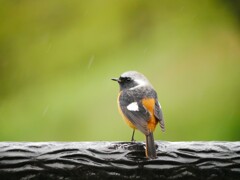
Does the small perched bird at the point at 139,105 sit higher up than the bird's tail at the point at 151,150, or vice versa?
the small perched bird at the point at 139,105

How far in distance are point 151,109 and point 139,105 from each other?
0.08 meters

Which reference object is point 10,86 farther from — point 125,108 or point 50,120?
point 125,108

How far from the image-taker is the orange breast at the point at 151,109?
3.54m

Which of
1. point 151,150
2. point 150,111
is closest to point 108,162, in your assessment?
point 151,150

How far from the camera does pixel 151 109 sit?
364 centimetres

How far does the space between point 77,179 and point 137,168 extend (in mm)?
292

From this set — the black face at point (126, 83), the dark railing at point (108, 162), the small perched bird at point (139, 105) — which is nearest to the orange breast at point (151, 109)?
the small perched bird at point (139, 105)

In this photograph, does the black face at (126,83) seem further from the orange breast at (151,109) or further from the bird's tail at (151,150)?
the bird's tail at (151,150)

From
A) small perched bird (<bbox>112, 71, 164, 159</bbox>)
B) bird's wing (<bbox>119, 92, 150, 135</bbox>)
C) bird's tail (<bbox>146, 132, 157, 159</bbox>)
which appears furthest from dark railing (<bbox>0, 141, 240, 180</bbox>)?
bird's wing (<bbox>119, 92, 150, 135</bbox>)

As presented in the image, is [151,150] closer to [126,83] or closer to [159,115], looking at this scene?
[159,115]

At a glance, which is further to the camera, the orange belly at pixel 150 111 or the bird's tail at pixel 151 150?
the orange belly at pixel 150 111

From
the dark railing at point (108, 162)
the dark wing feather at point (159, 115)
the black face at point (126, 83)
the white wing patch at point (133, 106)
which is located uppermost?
the black face at point (126, 83)

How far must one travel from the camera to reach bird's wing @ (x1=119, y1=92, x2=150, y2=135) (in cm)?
351

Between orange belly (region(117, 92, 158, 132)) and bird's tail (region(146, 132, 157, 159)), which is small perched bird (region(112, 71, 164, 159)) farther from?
bird's tail (region(146, 132, 157, 159))
